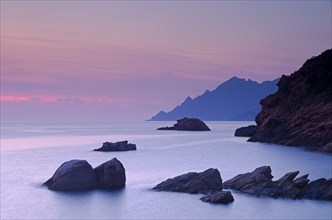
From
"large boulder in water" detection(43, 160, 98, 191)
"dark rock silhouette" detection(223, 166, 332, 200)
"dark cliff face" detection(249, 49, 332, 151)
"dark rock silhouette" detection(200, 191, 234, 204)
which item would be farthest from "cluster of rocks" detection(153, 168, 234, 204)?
"dark cliff face" detection(249, 49, 332, 151)

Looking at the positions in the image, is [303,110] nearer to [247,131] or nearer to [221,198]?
[247,131]

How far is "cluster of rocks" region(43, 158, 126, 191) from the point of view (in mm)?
42156

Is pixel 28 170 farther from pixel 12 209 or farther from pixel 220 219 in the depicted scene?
pixel 220 219

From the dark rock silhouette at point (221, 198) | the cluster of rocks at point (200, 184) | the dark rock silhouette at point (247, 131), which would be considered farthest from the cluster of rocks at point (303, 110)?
the dark rock silhouette at point (221, 198)

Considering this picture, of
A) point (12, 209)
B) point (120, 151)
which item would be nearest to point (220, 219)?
point (12, 209)

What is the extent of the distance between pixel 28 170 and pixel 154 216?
34325mm

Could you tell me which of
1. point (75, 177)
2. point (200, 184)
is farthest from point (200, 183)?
point (75, 177)

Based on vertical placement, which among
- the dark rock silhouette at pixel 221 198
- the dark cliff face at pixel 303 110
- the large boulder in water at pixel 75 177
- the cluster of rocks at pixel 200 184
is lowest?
the dark rock silhouette at pixel 221 198

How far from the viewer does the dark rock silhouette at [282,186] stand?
1447 inches

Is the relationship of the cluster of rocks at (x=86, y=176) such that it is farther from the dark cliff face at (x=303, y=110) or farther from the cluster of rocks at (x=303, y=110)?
the dark cliff face at (x=303, y=110)

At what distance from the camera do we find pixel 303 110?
99375 mm

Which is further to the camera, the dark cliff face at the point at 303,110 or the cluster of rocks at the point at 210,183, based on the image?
the dark cliff face at the point at 303,110

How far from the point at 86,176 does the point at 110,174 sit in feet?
7.90

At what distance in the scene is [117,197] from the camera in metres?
41.6
